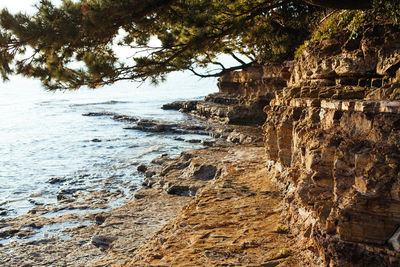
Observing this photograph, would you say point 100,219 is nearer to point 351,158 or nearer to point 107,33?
point 107,33

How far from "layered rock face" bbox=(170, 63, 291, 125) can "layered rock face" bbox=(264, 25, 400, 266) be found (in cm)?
1265

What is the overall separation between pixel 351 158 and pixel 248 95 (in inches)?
751

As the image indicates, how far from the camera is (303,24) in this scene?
1587 centimetres

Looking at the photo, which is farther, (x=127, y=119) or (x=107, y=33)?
(x=127, y=119)

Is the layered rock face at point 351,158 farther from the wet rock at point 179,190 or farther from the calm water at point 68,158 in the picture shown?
the calm water at point 68,158

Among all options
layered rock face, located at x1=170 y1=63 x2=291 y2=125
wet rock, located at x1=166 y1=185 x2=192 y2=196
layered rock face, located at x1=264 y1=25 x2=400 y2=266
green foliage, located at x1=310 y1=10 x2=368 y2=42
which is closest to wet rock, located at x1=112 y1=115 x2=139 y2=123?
layered rock face, located at x1=170 y1=63 x2=291 y2=125

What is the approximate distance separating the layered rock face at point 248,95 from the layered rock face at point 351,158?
41.5 feet

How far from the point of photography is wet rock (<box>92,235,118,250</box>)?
A: 6.34m

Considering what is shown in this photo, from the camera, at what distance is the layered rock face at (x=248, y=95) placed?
766 inches

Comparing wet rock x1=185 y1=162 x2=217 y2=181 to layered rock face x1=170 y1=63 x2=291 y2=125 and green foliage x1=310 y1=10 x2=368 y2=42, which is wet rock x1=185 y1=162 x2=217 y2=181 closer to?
green foliage x1=310 y1=10 x2=368 y2=42

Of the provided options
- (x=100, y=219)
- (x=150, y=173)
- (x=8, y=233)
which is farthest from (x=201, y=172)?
(x=8, y=233)

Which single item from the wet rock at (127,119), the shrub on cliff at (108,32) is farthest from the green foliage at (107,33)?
the wet rock at (127,119)

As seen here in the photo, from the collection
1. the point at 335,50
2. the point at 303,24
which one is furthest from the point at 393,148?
the point at 303,24

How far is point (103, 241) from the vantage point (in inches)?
254
